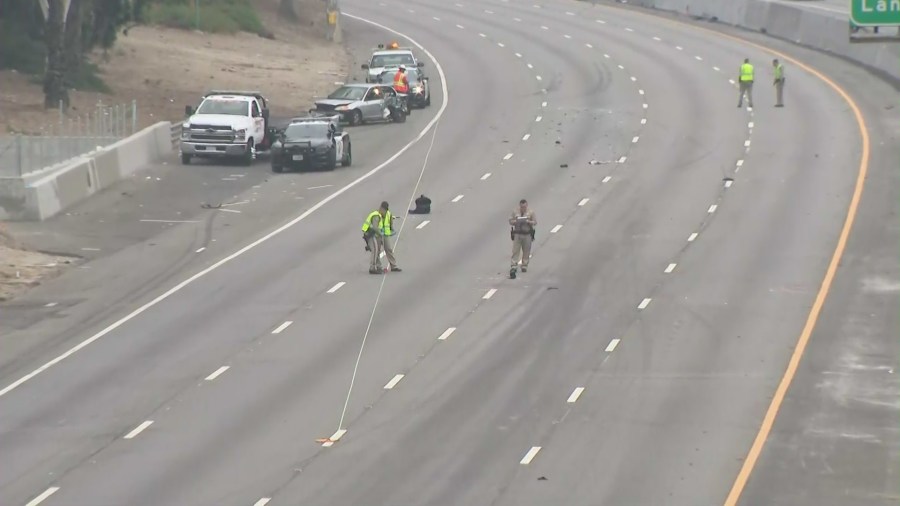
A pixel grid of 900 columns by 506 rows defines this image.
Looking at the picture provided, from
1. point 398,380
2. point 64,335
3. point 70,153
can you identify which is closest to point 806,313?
point 398,380

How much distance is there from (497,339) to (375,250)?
5829mm

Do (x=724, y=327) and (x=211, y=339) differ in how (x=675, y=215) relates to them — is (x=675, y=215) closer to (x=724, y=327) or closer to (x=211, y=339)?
(x=724, y=327)

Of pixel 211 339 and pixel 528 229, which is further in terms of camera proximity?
pixel 528 229

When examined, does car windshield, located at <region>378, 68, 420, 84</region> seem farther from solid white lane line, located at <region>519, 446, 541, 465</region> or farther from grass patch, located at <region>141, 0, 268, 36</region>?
solid white lane line, located at <region>519, 446, 541, 465</region>

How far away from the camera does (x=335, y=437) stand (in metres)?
22.7

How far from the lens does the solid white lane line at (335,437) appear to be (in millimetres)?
22438

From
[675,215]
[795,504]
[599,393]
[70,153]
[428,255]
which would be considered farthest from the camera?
[70,153]

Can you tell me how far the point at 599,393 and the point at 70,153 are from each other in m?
21.3

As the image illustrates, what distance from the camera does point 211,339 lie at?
28.6 m

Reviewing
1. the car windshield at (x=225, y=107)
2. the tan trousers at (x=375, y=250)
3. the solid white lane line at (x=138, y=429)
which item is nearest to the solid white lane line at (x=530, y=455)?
the solid white lane line at (x=138, y=429)

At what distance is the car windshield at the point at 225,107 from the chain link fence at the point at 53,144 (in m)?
1.99

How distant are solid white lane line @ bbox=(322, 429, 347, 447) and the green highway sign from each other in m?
8.90

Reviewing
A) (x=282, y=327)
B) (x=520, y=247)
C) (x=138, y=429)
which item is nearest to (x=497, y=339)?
(x=282, y=327)

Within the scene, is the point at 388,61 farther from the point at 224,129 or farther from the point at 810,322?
the point at 810,322
